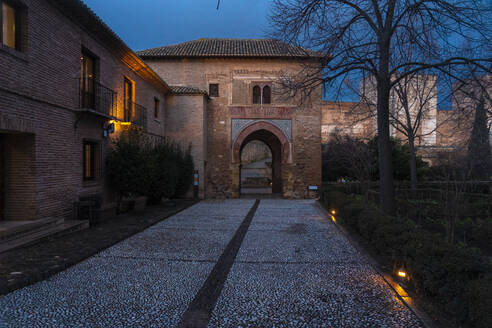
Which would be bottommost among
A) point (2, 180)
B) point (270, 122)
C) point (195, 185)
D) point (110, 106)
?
point (195, 185)

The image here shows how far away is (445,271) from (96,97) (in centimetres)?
912

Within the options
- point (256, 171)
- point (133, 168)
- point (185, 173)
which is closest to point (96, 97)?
point (133, 168)

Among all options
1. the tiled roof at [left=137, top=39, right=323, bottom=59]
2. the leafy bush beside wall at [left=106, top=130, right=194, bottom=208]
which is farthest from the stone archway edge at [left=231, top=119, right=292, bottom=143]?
the leafy bush beside wall at [left=106, top=130, right=194, bottom=208]

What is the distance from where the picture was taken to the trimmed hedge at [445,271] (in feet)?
8.81

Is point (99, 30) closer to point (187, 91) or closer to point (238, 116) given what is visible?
point (187, 91)

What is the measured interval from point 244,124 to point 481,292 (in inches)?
555

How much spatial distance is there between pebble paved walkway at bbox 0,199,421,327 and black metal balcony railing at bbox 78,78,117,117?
4440mm

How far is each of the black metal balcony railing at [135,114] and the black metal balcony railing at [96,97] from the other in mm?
901

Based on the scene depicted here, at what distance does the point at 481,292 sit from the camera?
262 cm

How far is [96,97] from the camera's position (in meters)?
9.02

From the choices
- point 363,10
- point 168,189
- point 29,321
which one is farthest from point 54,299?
point 168,189

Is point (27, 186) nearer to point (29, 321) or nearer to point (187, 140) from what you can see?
point (29, 321)

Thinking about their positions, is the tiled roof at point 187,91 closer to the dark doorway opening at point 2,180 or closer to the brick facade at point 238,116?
the brick facade at point 238,116

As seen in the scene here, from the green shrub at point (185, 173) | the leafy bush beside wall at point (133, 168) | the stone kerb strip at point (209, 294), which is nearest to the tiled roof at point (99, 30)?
the leafy bush beside wall at point (133, 168)
